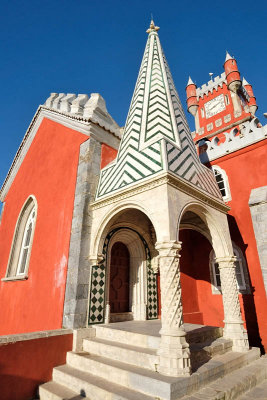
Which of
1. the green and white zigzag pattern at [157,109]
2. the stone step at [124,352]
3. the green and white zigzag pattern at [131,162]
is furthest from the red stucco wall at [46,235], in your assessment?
the green and white zigzag pattern at [157,109]

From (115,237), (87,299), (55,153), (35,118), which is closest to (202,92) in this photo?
(35,118)

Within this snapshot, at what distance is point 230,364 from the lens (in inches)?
170

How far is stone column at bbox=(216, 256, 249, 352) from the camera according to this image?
5.12 metres

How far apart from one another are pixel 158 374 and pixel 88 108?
287 inches

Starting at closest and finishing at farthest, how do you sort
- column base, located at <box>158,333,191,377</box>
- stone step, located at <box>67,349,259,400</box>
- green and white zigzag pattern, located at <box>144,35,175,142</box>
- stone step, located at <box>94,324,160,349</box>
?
stone step, located at <box>67,349,259,400</box> → column base, located at <box>158,333,191,377</box> → stone step, located at <box>94,324,160,349</box> → green and white zigzag pattern, located at <box>144,35,175,142</box>

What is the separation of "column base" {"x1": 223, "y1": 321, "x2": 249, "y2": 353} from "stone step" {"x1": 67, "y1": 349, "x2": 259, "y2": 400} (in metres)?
0.16

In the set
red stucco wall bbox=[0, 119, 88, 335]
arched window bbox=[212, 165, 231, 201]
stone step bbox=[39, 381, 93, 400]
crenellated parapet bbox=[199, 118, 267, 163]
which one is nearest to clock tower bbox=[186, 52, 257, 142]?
crenellated parapet bbox=[199, 118, 267, 163]

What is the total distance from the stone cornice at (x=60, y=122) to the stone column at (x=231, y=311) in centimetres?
502

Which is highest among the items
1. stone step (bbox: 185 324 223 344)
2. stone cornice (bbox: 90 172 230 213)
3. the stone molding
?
the stone molding

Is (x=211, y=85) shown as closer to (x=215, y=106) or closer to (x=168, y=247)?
(x=215, y=106)

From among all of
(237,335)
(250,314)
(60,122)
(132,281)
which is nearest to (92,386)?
(237,335)

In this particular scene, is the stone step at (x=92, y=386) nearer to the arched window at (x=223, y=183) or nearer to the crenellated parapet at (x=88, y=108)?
the crenellated parapet at (x=88, y=108)

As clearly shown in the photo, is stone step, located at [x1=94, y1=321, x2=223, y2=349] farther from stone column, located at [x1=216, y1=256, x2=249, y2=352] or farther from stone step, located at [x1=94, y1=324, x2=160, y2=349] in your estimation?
stone column, located at [x1=216, y1=256, x2=249, y2=352]

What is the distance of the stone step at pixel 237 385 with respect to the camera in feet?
11.1
